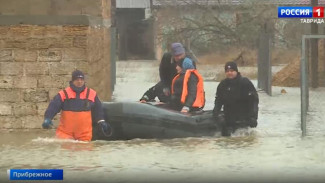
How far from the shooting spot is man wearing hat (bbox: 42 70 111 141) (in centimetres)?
1113

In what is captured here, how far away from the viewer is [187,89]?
482 inches

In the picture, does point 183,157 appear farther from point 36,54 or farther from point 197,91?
point 36,54

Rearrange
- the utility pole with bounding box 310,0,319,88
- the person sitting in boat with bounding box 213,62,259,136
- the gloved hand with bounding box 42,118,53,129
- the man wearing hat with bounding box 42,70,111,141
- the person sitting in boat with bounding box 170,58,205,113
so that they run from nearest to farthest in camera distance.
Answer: the gloved hand with bounding box 42,118,53,129, the man wearing hat with bounding box 42,70,111,141, the person sitting in boat with bounding box 213,62,259,136, the person sitting in boat with bounding box 170,58,205,113, the utility pole with bounding box 310,0,319,88

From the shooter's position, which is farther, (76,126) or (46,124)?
(76,126)

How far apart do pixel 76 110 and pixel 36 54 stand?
102 inches

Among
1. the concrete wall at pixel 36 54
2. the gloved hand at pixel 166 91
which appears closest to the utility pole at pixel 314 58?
the gloved hand at pixel 166 91

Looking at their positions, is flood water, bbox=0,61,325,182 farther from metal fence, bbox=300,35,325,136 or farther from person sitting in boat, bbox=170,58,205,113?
person sitting in boat, bbox=170,58,205,113

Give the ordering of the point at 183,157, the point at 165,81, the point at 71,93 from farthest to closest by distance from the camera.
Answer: the point at 165,81, the point at 71,93, the point at 183,157

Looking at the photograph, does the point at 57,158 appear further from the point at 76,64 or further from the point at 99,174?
the point at 76,64

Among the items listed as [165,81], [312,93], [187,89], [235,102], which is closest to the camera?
[235,102]

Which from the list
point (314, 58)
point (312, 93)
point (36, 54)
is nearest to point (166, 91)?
point (36, 54)

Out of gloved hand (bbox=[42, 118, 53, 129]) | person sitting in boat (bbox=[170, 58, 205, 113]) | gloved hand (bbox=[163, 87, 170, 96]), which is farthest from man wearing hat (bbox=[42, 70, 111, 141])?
gloved hand (bbox=[163, 87, 170, 96])

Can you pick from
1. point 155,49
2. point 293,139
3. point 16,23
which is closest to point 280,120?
point 293,139

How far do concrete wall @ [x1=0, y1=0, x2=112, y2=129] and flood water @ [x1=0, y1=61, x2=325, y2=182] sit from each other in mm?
486
